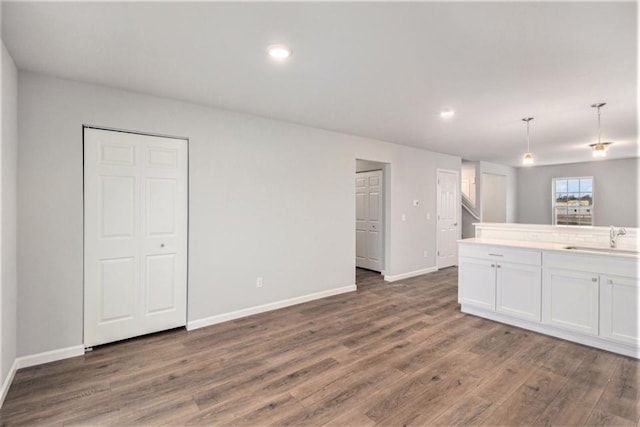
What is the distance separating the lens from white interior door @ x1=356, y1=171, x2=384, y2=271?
6.20 meters

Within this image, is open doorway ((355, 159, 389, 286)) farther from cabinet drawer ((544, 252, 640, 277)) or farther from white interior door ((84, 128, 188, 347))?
white interior door ((84, 128, 188, 347))

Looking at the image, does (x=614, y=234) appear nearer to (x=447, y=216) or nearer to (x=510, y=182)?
(x=447, y=216)

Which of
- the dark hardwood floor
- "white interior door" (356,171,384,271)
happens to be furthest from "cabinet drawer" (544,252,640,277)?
"white interior door" (356,171,384,271)

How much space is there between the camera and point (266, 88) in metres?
3.05

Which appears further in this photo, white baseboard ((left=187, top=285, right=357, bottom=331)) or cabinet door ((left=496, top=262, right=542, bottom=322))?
white baseboard ((left=187, top=285, right=357, bottom=331))

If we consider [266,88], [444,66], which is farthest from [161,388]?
[444,66]

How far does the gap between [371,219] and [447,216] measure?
180cm

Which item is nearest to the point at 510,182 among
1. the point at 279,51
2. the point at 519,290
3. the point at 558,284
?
the point at 519,290

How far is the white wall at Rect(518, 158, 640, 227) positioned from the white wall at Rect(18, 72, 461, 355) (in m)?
5.10

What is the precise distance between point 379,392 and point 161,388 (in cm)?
165

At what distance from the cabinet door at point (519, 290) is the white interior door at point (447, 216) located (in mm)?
2971

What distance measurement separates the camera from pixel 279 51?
7.61ft

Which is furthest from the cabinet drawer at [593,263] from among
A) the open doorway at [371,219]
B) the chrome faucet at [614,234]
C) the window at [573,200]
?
the window at [573,200]

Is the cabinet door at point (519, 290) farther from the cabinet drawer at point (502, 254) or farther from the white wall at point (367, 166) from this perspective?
the white wall at point (367, 166)
